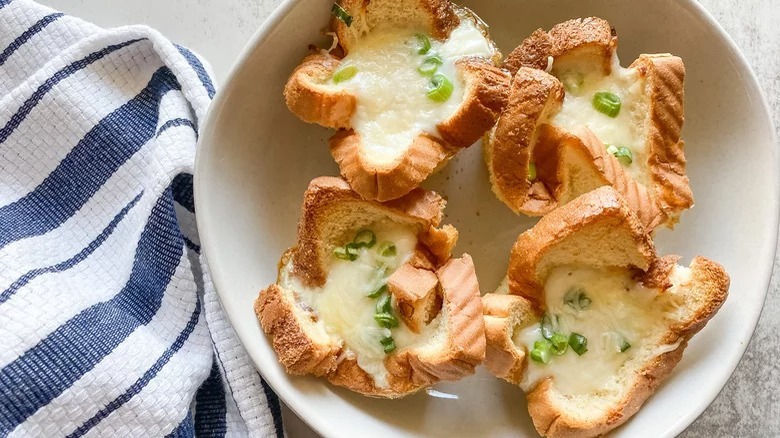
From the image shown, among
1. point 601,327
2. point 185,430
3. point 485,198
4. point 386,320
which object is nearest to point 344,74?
point 485,198

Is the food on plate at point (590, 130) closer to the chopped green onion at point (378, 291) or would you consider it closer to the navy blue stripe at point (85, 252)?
the chopped green onion at point (378, 291)

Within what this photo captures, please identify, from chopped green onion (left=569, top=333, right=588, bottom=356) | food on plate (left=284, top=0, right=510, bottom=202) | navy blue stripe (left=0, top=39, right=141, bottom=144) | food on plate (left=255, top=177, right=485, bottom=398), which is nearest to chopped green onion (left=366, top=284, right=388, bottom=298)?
food on plate (left=255, top=177, right=485, bottom=398)

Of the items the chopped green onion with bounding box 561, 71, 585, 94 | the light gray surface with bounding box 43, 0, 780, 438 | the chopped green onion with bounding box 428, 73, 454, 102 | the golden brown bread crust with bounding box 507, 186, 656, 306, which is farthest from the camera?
the light gray surface with bounding box 43, 0, 780, 438

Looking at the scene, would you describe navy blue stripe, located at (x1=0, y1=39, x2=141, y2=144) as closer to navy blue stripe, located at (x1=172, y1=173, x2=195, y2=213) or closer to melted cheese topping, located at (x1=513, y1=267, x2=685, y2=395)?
navy blue stripe, located at (x1=172, y1=173, x2=195, y2=213)

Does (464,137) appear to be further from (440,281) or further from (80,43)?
(80,43)

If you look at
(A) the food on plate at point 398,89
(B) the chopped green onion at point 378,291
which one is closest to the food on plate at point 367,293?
(B) the chopped green onion at point 378,291

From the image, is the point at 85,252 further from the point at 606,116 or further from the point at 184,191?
the point at 606,116
